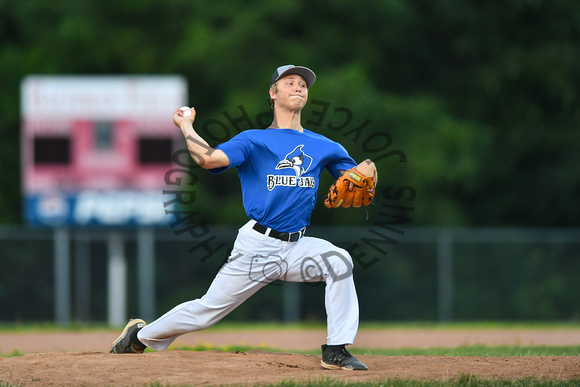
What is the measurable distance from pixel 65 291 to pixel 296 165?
11052 millimetres

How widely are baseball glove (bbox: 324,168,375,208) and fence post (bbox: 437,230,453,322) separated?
10768 mm

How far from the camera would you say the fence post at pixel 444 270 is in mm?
16484

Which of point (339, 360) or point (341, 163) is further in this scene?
point (341, 163)

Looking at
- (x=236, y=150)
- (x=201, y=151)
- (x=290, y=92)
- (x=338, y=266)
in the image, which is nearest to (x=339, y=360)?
(x=338, y=266)

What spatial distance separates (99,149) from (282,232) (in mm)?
9416

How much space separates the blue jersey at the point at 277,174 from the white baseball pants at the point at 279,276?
149 millimetres

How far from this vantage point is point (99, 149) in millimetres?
14648

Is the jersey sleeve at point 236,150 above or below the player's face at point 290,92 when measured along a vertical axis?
below

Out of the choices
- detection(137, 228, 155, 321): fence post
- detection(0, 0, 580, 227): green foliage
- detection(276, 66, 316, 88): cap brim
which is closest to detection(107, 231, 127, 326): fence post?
detection(137, 228, 155, 321): fence post

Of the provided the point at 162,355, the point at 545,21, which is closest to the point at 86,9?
the point at 545,21

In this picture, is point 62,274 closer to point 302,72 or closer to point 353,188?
point 302,72

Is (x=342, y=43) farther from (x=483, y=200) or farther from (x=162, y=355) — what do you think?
(x=162, y=355)

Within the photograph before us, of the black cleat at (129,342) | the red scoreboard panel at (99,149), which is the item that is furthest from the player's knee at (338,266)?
the red scoreboard panel at (99,149)

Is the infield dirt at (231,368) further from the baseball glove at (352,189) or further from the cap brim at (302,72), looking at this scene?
the cap brim at (302,72)
